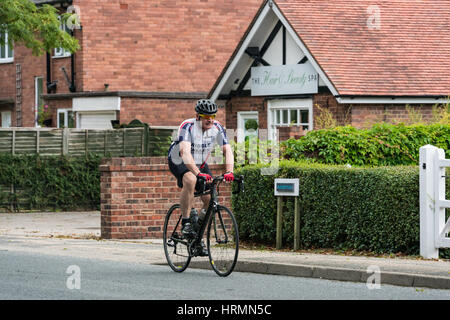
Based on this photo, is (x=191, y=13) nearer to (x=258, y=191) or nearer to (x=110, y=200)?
(x=110, y=200)

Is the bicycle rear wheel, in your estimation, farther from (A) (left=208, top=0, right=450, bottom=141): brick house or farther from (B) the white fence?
(A) (left=208, top=0, right=450, bottom=141): brick house

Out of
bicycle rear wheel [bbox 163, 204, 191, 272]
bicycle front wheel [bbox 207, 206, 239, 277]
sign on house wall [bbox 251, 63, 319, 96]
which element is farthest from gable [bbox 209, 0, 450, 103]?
bicycle front wheel [bbox 207, 206, 239, 277]

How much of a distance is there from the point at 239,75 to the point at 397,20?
13.8 feet

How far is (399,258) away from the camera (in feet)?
41.6

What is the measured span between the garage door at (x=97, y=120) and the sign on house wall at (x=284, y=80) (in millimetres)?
7132

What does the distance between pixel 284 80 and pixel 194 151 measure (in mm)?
12833

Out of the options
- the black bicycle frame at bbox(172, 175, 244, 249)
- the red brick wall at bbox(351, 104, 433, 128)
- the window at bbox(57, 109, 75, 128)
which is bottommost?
the black bicycle frame at bbox(172, 175, 244, 249)

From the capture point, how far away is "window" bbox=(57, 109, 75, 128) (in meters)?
31.0

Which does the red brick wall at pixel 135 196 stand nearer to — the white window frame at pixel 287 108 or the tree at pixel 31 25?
the white window frame at pixel 287 108

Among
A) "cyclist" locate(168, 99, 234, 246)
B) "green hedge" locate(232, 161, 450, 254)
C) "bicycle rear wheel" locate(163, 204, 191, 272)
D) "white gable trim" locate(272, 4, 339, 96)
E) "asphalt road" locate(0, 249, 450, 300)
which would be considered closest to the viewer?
"asphalt road" locate(0, 249, 450, 300)

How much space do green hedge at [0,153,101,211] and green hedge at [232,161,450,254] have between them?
398 inches

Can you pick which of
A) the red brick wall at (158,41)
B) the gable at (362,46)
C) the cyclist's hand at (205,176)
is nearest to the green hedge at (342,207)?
the cyclist's hand at (205,176)

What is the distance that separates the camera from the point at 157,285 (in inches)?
414
